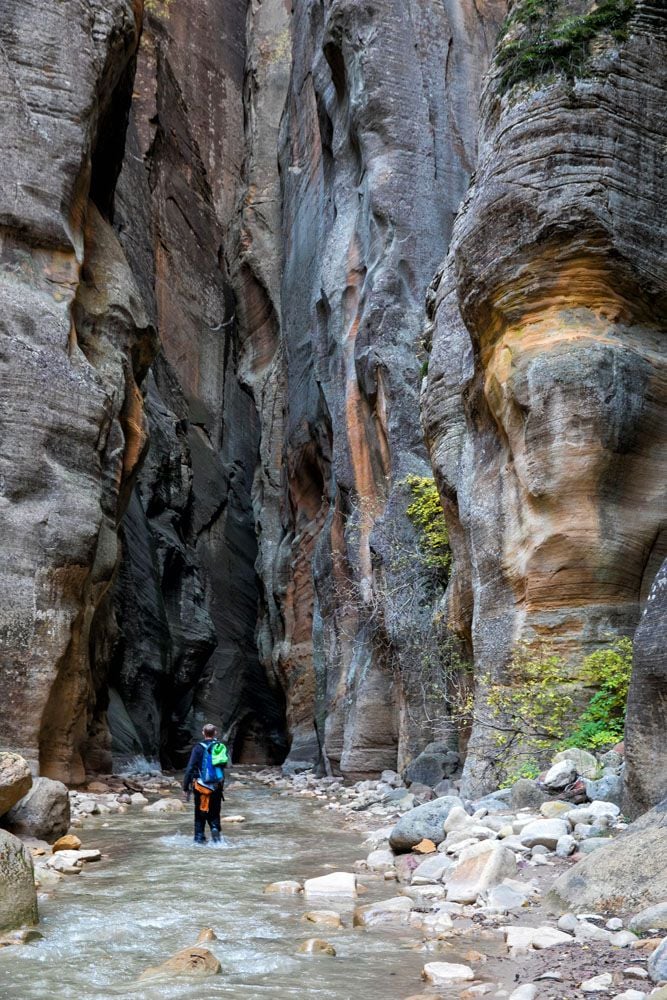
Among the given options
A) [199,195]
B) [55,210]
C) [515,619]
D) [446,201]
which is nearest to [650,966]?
[515,619]

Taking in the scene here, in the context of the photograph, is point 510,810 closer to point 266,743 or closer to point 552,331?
point 552,331

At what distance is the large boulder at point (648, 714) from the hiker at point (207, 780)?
4.40m

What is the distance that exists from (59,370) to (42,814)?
8341mm

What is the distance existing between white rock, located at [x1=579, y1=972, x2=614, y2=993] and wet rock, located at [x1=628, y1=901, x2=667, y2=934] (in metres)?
0.62

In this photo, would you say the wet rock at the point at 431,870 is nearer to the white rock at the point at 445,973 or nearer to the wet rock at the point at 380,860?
the wet rock at the point at 380,860

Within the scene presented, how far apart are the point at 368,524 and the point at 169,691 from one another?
11.8 m

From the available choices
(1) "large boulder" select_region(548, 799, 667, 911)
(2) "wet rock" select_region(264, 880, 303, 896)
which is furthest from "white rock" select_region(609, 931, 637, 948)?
(2) "wet rock" select_region(264, 880, 303, 896)

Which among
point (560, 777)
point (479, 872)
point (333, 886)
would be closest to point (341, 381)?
point (560, 777)

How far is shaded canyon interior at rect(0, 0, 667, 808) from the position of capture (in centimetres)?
1073

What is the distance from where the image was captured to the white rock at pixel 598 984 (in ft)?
13.1

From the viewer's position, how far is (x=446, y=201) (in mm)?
21266

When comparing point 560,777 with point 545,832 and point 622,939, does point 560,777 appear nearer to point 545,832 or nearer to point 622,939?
point 545,832

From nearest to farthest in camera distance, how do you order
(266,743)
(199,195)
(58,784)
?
(58,784), (266,743), (199,195)

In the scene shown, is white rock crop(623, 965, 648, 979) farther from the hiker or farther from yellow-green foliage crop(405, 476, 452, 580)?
yellow-green foliage crop(405, 476, 452, 580)
